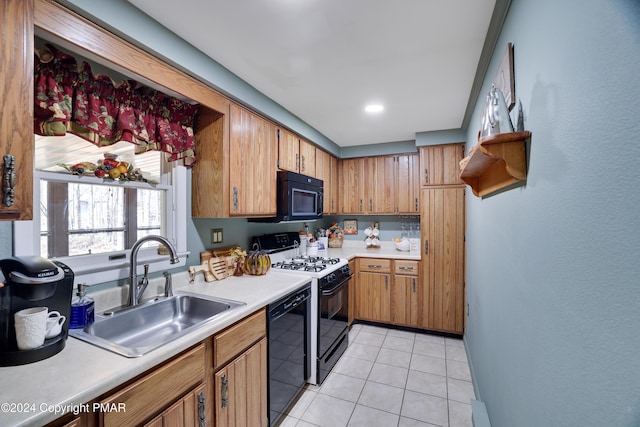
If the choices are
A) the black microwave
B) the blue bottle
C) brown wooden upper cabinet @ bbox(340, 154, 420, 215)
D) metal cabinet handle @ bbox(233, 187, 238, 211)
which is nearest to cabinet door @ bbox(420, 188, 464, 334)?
brown wooden upper cabinet @ bbox(340, 154, 420, 215)

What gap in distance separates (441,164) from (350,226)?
156 cm

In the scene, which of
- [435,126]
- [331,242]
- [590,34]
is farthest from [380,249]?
[590,34]

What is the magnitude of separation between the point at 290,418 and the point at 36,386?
60.2 inches

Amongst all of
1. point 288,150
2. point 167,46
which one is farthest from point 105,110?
point 288,150

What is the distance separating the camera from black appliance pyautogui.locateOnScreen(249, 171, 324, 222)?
246cm

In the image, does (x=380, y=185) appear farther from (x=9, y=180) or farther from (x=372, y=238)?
(x=9, y=180)

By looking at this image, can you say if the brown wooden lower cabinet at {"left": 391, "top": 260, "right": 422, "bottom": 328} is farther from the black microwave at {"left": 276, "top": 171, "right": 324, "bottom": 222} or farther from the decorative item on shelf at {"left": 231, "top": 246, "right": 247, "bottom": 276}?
the decorative item on shelf at {"left": 231, "top": 246, "right": 247, "bottom": 276}

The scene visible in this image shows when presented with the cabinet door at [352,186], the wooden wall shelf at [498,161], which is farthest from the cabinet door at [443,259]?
the wooden wall shelf at [498,161]

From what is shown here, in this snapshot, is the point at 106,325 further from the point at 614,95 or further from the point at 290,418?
the point at 614,95

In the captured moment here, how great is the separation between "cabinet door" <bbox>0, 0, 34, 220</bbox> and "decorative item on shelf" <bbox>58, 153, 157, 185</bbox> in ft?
1.48

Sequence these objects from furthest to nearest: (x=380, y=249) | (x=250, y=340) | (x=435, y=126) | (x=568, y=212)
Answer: (x=380, y=249) → (x=435, y=126) → (x=250, y=340) → (x=568, y=212)

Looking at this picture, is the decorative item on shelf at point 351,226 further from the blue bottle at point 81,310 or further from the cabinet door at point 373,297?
the blue bottle at point 81,310

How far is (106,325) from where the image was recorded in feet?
4.39

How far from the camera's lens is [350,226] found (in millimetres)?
4180
